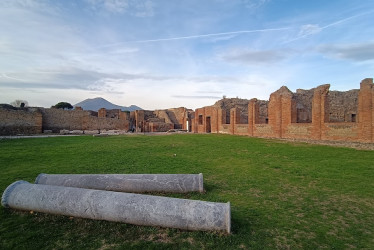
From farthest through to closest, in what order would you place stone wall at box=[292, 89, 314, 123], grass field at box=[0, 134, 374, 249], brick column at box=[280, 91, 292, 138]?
stone wall at box=[292, 89, 314, 123] < brick column at box=[280, 91, 292, 138] < grass field at box=[0, 134, 374, 249]

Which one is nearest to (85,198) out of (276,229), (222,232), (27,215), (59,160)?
(27,215)

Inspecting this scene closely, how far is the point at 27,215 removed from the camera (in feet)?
14.6

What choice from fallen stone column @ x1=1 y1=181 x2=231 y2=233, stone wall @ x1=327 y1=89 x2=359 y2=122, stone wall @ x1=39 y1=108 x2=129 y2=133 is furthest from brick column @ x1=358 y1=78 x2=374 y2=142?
stone wall @ x1=39 y1=108 x2=129 y2=133

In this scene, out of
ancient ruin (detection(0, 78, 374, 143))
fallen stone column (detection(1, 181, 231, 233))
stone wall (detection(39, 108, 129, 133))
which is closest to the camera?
fallen stone column (detection(1, 181, 231, 233))

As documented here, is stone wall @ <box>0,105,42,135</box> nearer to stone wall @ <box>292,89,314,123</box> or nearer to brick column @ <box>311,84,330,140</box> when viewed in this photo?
brick column @ <box>311,84,330,140</box>

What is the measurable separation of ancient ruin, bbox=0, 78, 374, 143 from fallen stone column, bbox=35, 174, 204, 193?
13251 mm

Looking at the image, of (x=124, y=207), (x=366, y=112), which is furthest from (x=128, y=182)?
(x=366, y=112)

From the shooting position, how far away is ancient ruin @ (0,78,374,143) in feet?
47.2

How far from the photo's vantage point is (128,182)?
18.5 ft

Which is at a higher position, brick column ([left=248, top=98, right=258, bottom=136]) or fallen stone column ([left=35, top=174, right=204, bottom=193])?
brick column ([left=248, top=98, right=258, bottom=136])

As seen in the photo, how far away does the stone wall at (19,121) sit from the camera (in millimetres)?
26094

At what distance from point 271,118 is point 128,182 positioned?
17.5 meters

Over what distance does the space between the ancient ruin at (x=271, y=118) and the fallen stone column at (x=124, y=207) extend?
14150mm

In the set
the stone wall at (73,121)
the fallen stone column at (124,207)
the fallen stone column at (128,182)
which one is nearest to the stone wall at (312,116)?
the fallen stone column at (128,182)
